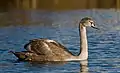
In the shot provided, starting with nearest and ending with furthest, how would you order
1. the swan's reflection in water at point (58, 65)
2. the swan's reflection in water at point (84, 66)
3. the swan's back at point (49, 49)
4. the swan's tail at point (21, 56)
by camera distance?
the swan's reflection in water at point (84, 66)
the swan's reflection in water at point (58, 65)
the swan's back at point (49, 49)
the swan's tail at point (21, 56)

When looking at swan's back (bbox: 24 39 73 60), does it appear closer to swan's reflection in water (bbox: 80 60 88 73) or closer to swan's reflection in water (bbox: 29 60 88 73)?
swan's reflection in water (bbox: 29 60 88 73)

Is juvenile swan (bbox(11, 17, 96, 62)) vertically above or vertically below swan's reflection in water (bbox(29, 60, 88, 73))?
above

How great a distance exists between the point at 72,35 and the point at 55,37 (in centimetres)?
69

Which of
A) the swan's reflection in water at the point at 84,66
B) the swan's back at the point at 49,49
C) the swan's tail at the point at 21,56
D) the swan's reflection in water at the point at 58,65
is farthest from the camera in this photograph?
the swan's tail at the point at 21,56

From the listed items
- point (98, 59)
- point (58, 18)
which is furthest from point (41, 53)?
point (58, 18)

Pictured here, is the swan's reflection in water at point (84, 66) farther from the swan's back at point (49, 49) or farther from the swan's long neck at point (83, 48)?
the swan's back at point (49, 49)

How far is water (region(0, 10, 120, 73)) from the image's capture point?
12.9 metres

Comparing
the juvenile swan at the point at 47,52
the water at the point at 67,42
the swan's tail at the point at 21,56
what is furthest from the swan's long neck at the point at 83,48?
the swan's tail at the point at 21,56

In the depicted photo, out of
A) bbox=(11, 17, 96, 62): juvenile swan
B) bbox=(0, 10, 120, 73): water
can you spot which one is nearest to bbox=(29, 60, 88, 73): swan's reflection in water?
bbox=(0, 10, 120, 73): water

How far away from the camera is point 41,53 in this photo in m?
14.0

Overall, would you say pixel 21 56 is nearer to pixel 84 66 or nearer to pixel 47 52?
pixel 47 52

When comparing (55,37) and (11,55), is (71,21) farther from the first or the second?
(11,55)

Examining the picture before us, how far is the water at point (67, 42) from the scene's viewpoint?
12.9 metres

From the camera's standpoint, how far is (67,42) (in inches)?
675
